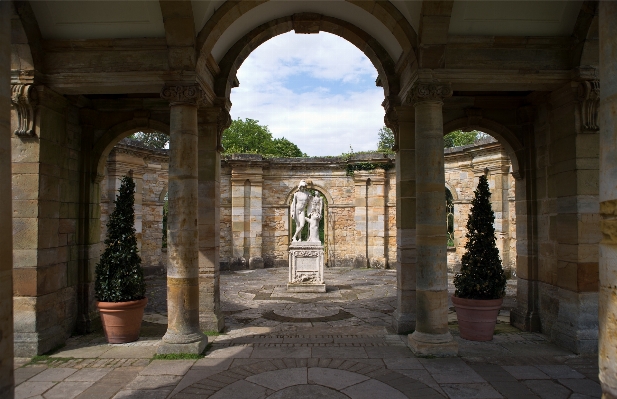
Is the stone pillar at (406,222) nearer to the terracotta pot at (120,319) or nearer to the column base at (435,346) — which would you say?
the column base at (435,346)

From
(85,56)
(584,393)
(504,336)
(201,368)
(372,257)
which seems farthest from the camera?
(372,257)

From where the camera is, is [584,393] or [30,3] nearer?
[584,393]

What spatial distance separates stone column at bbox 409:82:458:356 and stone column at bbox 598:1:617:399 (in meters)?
3.25

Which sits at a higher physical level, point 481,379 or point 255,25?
point 255,25

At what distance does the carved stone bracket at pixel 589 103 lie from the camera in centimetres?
→ 620

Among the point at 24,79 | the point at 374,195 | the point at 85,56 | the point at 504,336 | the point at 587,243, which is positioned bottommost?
the point at 504,336

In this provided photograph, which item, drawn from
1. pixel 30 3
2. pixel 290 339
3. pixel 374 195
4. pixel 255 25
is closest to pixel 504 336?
pixel 290 339

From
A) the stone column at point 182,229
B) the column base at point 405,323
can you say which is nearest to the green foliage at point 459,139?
the column base at point 405,323

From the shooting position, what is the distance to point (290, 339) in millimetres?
6828

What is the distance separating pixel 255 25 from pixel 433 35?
10.6 feet

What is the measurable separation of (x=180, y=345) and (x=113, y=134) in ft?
14.1

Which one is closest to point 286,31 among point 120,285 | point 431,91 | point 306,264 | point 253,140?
point 431,91

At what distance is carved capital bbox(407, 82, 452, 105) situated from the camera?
6.15m

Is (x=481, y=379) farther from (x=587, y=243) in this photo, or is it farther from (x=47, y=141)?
(x=47, y=141)
